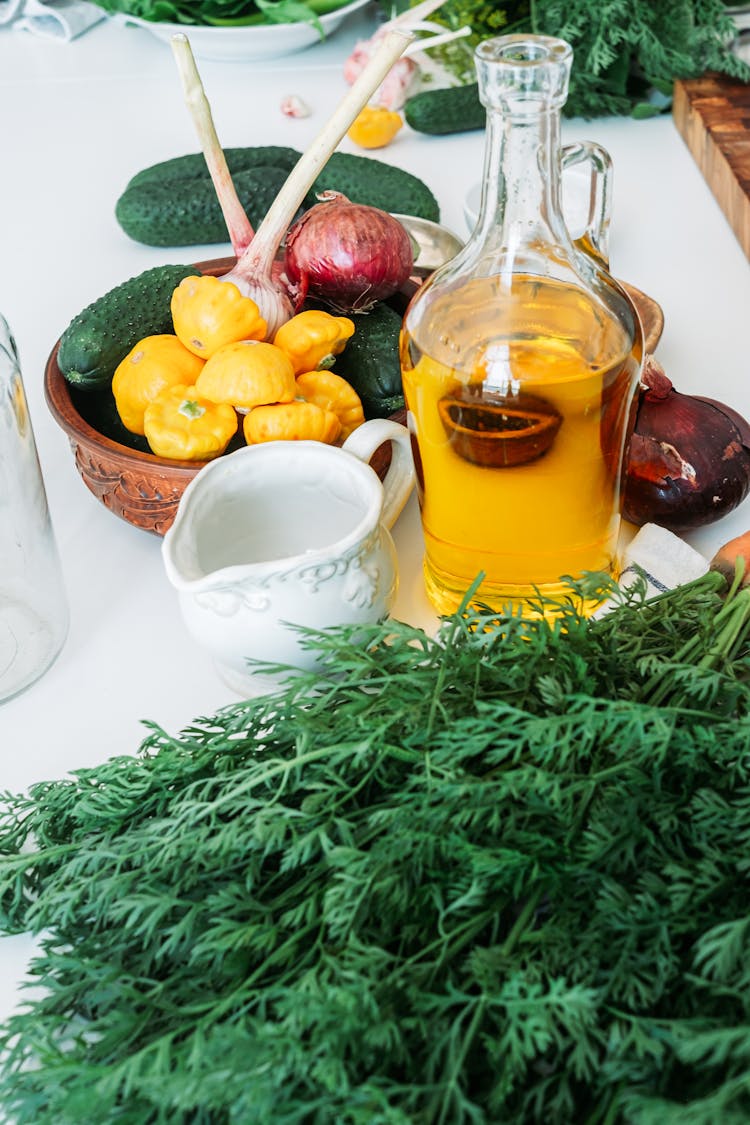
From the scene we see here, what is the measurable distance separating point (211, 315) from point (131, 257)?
533 mm

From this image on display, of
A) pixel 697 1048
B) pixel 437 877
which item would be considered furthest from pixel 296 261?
pixel 697 1048

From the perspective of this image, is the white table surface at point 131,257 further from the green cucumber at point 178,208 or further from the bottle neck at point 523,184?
the bottle neck at point 523,184

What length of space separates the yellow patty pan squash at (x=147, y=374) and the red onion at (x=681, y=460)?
30 centimetres

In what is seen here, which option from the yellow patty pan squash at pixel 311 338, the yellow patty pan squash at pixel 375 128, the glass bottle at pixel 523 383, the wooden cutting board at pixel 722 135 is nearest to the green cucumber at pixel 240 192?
the yellow patty pan squash at pixel 375 128

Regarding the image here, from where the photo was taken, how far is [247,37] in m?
1.63

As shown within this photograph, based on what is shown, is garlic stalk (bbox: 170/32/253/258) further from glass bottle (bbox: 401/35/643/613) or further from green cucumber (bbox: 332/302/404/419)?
glass bottle (bbox: 401/35/643/613)

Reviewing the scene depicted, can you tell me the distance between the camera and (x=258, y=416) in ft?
2.42

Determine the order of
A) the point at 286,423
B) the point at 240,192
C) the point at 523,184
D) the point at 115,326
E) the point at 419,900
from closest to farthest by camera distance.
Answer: the point at 419,900, the point at 523,184, the point at 286,423, the point at 115,326, the point at 240,192

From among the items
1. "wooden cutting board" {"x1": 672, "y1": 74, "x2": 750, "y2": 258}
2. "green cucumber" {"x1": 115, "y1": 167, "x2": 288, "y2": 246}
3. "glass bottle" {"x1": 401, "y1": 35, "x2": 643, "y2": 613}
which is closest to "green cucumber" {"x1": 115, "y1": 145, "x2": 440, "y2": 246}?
"green cucumber" {"x1": 115, "y1": 167, "x2": 288, "y2": 246}

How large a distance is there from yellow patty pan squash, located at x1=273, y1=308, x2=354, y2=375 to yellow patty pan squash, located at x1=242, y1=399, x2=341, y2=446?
0.20ft

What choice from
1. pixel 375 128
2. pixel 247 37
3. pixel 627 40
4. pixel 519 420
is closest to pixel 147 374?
pixel 519 420

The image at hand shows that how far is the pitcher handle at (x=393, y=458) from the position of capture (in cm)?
72

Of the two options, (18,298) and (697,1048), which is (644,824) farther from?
(18,298)

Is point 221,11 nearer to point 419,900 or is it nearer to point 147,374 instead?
point 147,374
